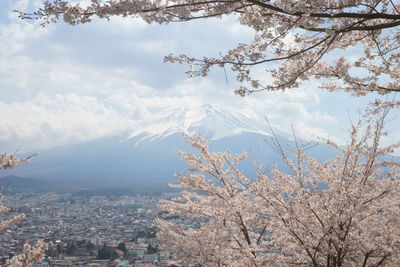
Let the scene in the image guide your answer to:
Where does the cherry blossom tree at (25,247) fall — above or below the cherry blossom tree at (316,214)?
below

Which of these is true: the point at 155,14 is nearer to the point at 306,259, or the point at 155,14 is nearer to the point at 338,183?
the point at 338,183

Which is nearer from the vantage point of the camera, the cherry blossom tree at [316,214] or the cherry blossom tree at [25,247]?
the cherry blossom tree at [25,247]

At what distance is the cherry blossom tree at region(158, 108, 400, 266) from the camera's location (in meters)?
3.21

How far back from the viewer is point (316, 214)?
131 inches

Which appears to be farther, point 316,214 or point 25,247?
point 316,214

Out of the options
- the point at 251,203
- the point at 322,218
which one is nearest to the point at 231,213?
the point at 251,203

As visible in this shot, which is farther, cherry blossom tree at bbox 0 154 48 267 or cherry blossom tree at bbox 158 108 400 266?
cherry blossom tree at bbox 158 108 400 266

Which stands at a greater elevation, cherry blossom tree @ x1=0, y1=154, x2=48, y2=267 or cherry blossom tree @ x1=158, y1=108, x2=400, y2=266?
cherry blossom tree @ x1=158, y1=108, x2=400, y2=266

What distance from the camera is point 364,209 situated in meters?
3.19

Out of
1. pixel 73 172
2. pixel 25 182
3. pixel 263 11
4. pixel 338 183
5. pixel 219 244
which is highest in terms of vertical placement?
pixel 73 172

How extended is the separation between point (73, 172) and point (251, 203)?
14591 centimetres

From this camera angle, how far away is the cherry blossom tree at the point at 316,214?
3213 millimetres

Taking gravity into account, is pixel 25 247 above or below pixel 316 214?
below

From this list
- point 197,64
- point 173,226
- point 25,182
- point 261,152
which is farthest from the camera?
point 261,152
